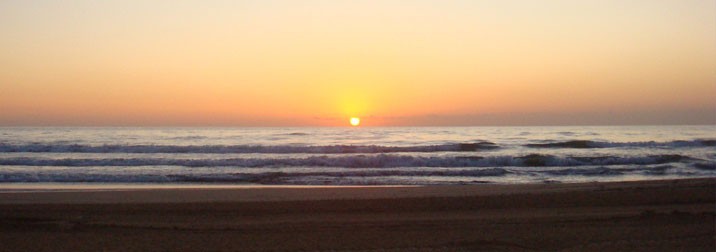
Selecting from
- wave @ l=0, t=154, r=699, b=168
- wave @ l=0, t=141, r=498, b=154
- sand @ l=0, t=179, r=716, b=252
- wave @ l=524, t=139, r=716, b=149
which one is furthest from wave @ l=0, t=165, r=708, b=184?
wave @ l=524, t=139, r=716, b=149

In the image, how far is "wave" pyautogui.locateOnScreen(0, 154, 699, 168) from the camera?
998 inches

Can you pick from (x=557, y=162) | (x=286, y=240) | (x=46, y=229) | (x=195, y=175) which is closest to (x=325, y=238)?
(x=286, y=240)

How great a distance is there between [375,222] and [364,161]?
659 inches

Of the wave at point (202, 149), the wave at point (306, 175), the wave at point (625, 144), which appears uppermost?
the wave at point (625, 144)

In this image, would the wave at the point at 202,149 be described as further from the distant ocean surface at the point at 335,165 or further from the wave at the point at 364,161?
the wave at the point at 364,161

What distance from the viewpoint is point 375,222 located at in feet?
29.7

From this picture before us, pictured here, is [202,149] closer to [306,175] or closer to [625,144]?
[306,175]

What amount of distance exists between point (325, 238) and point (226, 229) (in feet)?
5.72

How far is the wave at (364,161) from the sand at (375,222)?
11.7m

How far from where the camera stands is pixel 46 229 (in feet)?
27.9

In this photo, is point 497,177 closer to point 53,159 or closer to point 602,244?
point 602,244

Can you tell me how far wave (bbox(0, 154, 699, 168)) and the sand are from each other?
38.5 feet

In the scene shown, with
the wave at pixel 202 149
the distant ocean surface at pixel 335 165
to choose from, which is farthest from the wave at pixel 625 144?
the wave at pixel 202 149

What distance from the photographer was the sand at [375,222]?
712 cm
